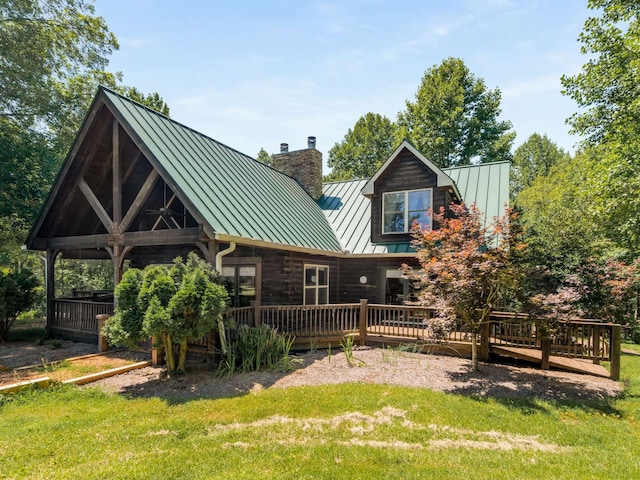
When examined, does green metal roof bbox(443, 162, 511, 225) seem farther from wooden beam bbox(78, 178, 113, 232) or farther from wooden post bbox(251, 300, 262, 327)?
wooden beam bbox(78, 178, 113, 232)

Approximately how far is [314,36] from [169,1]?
14.5ft

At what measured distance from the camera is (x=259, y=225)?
9914mm

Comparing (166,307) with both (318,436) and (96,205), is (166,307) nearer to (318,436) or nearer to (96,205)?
(318,436)

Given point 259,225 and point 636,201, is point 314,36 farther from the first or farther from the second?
point 636,201

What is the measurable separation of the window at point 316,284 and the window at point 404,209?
2829 mm

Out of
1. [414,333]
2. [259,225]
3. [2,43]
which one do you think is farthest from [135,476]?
[2,43]

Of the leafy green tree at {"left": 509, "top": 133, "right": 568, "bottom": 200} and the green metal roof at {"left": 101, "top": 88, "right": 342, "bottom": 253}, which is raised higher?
the leafy green tree at {"left": 509, "top": 133, "right": 568, "bottom": 200}

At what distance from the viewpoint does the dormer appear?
12.7 meters

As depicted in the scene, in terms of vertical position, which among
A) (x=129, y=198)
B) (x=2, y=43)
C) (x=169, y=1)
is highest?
(x=2, y=43)

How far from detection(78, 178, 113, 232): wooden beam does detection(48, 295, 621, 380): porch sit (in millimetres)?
2583

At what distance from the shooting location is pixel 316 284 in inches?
512

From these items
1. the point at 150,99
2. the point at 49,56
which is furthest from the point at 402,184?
the point at 150,99

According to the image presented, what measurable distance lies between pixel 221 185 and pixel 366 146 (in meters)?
27.0

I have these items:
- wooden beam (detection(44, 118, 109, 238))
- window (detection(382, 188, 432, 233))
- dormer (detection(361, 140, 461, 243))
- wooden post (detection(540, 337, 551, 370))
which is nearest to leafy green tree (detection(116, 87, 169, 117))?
wooden beam (detection(44, 118, 109, 238))
